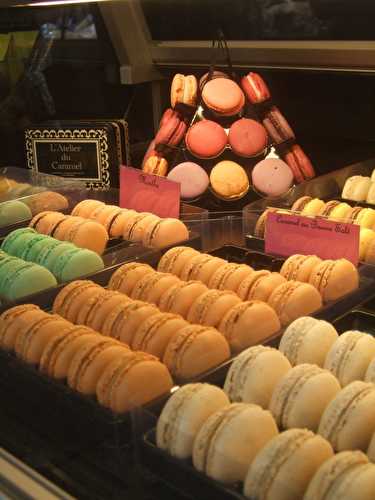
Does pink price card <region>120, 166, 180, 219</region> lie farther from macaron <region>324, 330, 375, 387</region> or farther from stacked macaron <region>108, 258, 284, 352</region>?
macaron <region>324, 330, 375, 387</region>

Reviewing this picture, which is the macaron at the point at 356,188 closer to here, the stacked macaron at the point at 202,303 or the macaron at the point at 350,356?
the stacked macaron at the point at 202,303

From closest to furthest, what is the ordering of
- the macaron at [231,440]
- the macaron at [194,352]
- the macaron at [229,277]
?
the macaron at [231,440] < the macaron at [194,352] < the macaron at [229,277]

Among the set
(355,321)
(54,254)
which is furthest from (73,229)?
(355,321)

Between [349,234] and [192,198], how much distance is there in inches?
26.0

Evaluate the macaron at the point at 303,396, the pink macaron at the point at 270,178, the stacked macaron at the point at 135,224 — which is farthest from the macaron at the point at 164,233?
the macaron at the point at 303,396

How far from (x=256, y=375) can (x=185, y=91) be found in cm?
129

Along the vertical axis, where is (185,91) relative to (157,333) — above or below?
above

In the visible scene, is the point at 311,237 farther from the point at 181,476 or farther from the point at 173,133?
the point at 181,476

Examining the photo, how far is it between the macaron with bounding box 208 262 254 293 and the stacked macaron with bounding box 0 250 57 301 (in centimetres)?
37

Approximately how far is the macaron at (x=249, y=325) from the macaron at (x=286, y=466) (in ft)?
1.25

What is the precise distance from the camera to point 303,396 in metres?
1.21

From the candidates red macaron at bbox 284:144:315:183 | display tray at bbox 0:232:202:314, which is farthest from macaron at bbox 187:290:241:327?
red macaron at bbox 284:144:315:183

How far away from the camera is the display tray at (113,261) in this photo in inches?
67.1

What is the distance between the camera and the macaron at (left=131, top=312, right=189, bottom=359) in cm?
143
